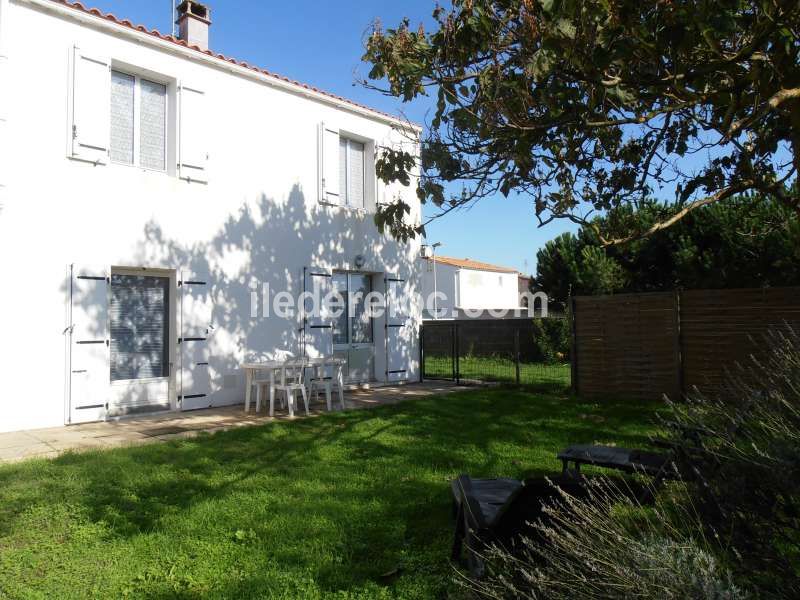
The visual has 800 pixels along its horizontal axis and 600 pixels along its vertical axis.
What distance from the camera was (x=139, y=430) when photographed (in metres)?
7.18

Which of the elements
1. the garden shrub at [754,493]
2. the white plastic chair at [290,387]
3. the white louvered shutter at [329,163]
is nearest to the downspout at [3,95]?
the white plastic chair at [290,387]

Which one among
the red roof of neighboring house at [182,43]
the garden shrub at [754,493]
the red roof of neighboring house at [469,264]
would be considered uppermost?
the red roof of neighboring house at [182,43]

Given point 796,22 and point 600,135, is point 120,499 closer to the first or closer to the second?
point 600,135

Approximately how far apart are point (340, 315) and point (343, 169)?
291cm

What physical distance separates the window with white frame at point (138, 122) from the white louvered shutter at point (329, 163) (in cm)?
287

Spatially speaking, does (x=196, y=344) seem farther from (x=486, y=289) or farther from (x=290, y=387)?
(x=486, y=289)

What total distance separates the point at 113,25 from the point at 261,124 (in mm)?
2564

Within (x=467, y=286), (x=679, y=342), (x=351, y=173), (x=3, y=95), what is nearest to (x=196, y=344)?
(x=3, y=95)

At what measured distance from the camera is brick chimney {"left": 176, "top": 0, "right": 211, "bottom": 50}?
9727mm

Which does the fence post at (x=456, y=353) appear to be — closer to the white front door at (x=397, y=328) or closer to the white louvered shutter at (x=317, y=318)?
the white front door at (x=397, y=328)

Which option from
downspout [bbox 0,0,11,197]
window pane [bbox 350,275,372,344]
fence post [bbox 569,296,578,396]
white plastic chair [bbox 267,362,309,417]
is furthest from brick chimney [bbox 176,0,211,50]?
fence post [bbox 569,296,578,396]

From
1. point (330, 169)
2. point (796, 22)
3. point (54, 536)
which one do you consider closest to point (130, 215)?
point (330, 169)

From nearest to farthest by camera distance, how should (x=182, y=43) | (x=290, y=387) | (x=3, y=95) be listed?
(x=3, y=95) < (x=290, y=387) < (x=182, y=43)

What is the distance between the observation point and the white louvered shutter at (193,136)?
28.4ft
